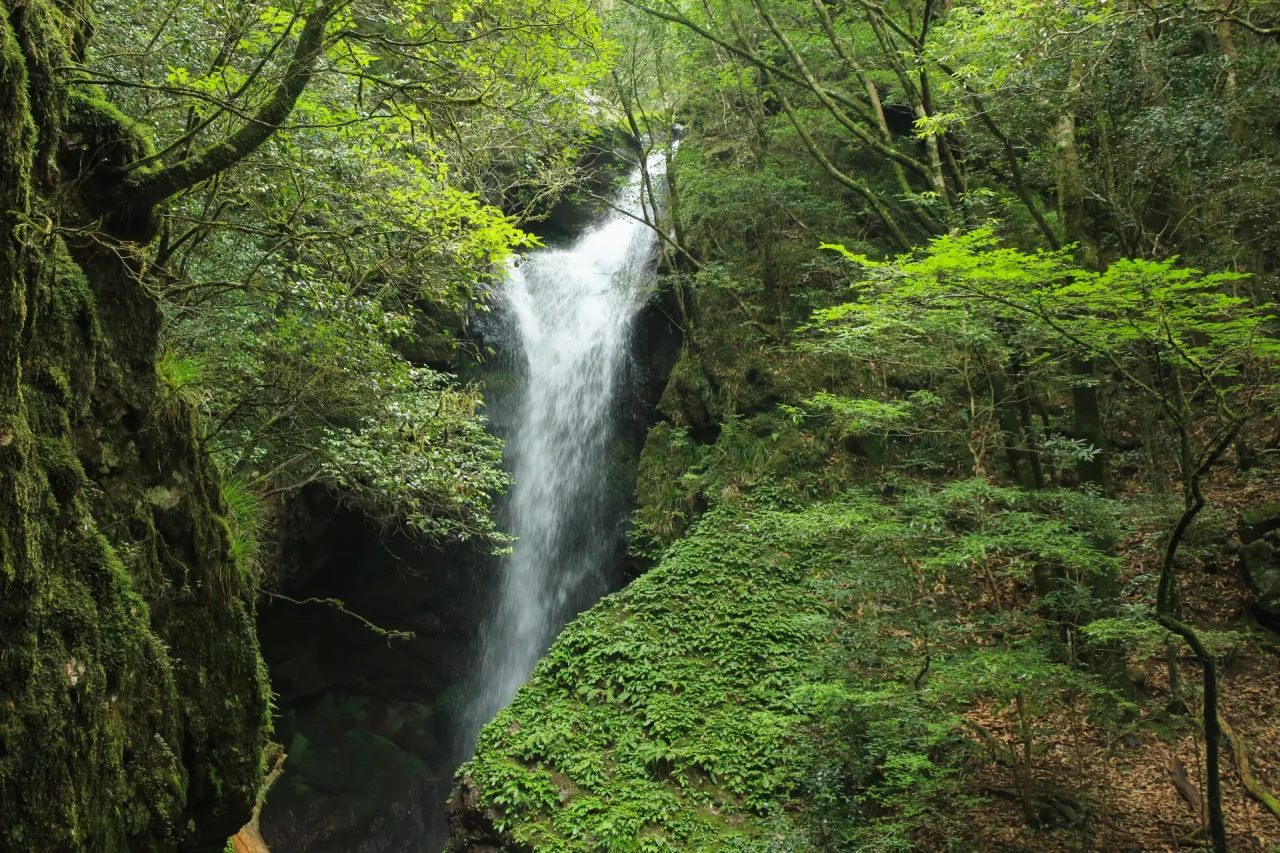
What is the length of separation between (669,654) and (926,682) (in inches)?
137

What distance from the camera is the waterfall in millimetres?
13641

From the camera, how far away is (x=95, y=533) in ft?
11.3

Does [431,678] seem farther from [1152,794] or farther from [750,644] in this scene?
[1152,794]

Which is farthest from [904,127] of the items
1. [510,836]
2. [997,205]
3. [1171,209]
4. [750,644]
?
[510,836]

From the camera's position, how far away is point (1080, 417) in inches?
300

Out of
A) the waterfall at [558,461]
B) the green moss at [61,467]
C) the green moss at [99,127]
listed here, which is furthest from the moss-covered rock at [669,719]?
the green moss at [99,127]

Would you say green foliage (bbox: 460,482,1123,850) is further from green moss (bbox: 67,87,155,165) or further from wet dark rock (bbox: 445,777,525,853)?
green moss (bbox: 67,87,155,165)

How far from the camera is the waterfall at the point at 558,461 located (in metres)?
13.6

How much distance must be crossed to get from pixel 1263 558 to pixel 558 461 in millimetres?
10581

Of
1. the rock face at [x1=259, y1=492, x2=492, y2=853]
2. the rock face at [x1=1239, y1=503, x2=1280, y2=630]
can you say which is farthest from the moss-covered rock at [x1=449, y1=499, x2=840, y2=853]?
the rock face at [x1=259, y1=492, x2=492, y2=853]

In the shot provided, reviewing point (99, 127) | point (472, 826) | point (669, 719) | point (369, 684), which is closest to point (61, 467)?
point (99, 127)

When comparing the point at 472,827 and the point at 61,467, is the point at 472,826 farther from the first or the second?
the point at 61,467

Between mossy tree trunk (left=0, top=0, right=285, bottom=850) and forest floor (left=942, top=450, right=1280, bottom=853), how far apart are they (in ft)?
18.7

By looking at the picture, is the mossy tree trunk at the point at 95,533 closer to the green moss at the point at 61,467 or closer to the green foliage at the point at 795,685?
the green moss at the point at 61,467
